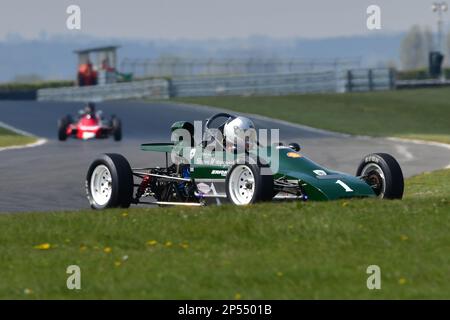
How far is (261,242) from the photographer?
11336 millimetres

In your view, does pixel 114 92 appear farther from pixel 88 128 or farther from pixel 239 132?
pixel 239 132

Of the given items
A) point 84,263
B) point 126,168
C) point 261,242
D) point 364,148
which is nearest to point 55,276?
point 84,263

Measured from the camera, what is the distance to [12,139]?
3272 centimetres

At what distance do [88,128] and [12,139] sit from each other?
2247mm

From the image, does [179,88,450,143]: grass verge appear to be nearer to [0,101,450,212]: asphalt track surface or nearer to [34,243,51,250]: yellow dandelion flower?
[0,101,450,212]: asphalt track surface

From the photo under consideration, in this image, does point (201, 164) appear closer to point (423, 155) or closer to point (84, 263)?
point (84, 263)

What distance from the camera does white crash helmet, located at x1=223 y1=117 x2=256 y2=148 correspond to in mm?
15336

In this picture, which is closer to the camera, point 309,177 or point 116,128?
point 309,177

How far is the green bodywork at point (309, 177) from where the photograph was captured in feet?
47.4

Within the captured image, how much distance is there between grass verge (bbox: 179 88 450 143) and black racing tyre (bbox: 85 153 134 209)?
63.2 feet

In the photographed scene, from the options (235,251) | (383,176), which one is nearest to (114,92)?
(383,176)

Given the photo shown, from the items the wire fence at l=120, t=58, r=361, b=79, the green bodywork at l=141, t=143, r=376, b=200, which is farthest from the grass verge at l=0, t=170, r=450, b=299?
the wire fence at l=120, t=58, r=361, b=79

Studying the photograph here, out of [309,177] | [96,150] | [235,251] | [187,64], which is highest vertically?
[187,64]
